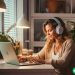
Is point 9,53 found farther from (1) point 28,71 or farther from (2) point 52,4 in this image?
(2) point 52,4

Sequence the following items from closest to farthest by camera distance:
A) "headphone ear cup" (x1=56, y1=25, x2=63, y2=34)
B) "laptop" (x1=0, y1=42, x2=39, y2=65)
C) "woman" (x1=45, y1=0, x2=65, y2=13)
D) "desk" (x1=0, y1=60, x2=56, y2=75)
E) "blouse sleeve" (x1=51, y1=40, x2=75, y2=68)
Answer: "blouse sleeve" (x1=51, y1=40, x2=75, y2=68)
"desk" (x1=0, y1=60, x2=56, y2=75)
"headphone ear cup" (x1=56, y1=25, x2=63, y2=34)
"laptop" (x1=0, y1=42, x2=39, y2=65)
"woman" (x1=45, y1=0, x2=65, y2=13)

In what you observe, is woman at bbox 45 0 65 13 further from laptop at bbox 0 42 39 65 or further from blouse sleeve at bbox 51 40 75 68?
blouse sleeve at bbox 51 40 75 68

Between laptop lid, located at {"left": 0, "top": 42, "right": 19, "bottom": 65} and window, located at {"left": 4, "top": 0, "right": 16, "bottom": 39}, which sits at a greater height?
window, located at {"left": 4, "top": 0, "right": 16, "bottom": 39}

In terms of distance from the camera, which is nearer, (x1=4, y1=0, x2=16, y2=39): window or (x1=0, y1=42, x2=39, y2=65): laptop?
(x1=0, y1=42, x2=39, y2=65): laptop

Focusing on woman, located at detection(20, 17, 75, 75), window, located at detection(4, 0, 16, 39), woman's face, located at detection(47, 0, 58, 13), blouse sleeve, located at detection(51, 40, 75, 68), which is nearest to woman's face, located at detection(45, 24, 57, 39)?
woman, located at detection(20, 17, 75, 75)

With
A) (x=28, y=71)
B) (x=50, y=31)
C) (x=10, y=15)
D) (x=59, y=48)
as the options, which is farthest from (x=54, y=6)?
(x=28, y=71)

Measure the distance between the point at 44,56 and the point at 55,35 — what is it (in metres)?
0.63

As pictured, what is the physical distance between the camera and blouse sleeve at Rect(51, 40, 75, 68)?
7.16 feet

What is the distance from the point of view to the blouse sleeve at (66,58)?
2182 mm

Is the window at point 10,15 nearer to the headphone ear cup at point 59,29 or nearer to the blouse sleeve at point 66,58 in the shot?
the headphone ear cup at point 59,29

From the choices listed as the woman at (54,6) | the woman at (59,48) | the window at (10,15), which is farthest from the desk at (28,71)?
the woman at (54,6)

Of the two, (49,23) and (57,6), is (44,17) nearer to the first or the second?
(57,6)

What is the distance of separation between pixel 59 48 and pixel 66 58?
1.33ft

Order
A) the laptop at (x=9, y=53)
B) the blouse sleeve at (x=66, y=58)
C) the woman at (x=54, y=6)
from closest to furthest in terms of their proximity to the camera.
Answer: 1. the blouse sleeve at (x=66, y=58)
2. the laptop at (x=9, y=53)
3. the woman at (x=54, y=6)
